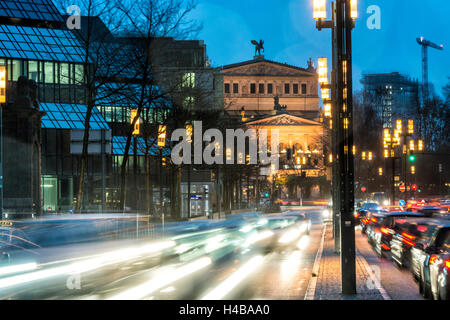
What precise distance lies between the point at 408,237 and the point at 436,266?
19.7 feet

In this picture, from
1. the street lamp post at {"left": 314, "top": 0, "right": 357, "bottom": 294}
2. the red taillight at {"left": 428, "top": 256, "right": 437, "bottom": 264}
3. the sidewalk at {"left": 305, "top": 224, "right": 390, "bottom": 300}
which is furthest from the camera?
the street lamp post at {"left": 314, "top": 0, "right": 357, "bottom": 294}

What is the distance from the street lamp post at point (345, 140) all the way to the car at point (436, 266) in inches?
50.8

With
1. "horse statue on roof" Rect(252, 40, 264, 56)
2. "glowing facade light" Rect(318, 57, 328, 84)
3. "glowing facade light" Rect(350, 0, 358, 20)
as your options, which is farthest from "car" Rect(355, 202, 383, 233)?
"horse statue on roof" Rect(252, 40, 264, 56)

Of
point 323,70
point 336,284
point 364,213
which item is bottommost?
point 336,284

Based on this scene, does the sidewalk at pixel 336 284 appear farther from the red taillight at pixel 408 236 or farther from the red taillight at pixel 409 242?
the red taillight at pixel 408 236

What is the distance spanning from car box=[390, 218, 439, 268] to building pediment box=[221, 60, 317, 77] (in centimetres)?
12211

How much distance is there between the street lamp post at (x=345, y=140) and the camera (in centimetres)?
1219

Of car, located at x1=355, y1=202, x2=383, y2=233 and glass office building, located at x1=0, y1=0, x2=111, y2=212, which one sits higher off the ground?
glass office building, located at x1=0, y1=0, x2=111, y2=212

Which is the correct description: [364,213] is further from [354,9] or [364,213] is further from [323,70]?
[354,9]

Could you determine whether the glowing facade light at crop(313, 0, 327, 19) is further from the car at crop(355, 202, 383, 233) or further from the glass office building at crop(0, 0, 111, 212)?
the glass office building at crop(0, 0, 111, 212)

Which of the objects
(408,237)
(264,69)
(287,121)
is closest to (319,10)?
(408,237)

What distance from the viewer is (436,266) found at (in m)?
11.1

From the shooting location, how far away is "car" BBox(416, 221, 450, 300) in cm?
1048
